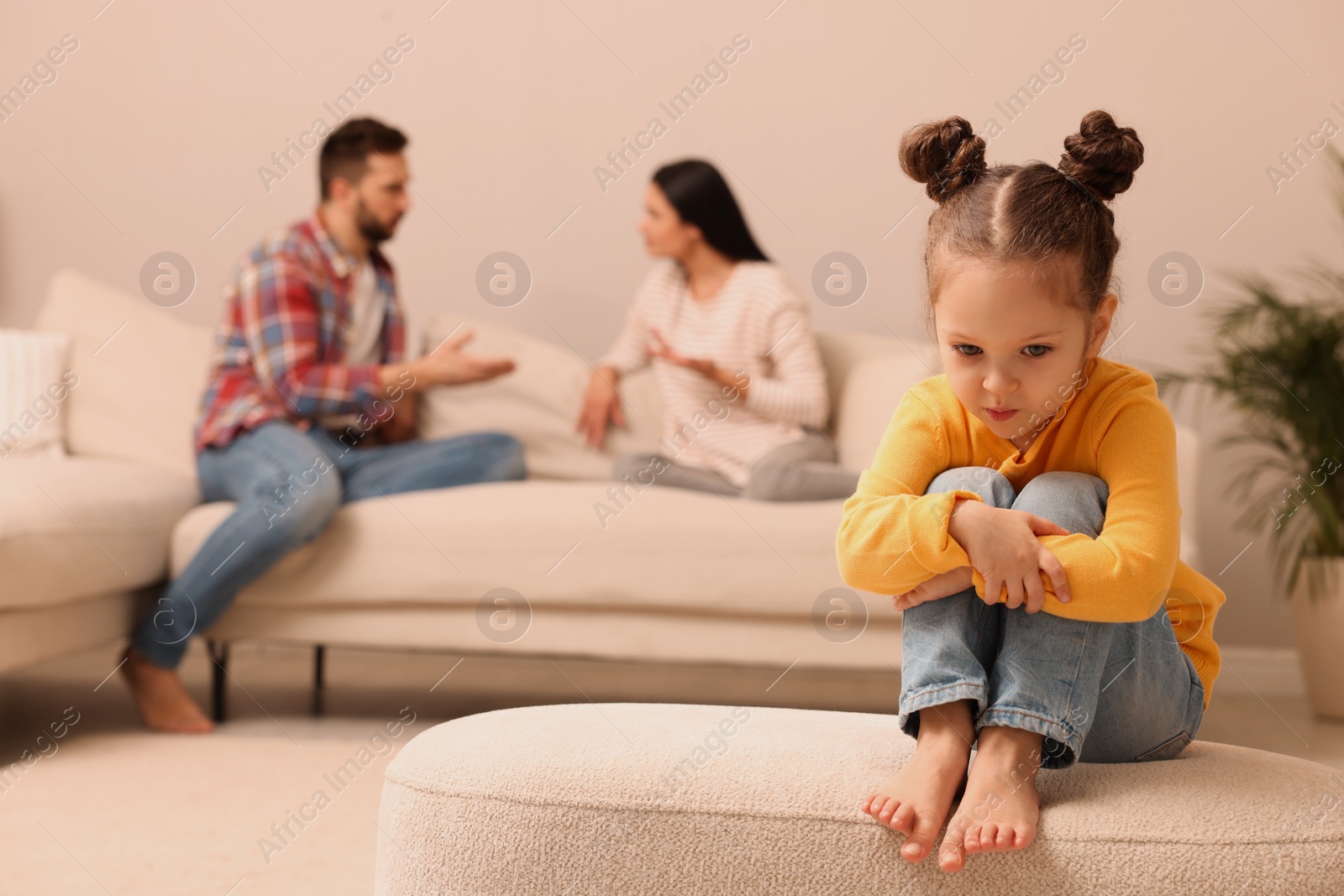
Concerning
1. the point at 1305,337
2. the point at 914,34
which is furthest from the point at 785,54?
the point at 1305,337

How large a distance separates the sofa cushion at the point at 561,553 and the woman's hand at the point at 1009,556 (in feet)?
3.49

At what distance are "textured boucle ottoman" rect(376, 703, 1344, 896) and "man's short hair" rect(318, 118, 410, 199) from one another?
180 cm

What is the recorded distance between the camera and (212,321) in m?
2.96

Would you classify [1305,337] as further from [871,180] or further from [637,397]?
[637,397]

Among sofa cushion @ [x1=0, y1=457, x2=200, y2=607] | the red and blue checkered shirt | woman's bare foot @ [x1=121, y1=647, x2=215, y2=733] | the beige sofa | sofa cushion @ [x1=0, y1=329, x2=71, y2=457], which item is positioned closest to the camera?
sofa cushion @ [x1=0, y1=457, x2=200, y2=607]

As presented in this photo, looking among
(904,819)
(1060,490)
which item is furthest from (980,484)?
(904,819)

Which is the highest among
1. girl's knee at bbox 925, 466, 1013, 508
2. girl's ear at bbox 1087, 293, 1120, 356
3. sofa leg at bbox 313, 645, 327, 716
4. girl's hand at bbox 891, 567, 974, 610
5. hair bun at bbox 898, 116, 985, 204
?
hair bun at bbox 898, 116, 985, 204

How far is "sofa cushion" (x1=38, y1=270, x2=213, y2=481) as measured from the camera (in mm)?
2389

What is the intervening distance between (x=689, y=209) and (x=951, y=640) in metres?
1.70

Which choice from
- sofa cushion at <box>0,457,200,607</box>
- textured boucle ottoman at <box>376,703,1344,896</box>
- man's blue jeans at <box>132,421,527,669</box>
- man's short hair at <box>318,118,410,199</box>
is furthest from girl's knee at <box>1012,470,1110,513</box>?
man's short hair at <box>318,118,410,199</box>

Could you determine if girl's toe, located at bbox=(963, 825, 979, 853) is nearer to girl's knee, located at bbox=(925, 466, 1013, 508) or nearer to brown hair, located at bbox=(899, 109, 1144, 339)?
girl's knee, located at bbox=(925, 466, 1013, 508)

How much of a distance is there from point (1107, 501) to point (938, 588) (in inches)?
6.3

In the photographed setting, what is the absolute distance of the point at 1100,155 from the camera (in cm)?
87

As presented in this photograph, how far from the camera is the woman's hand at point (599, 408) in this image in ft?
7.93
